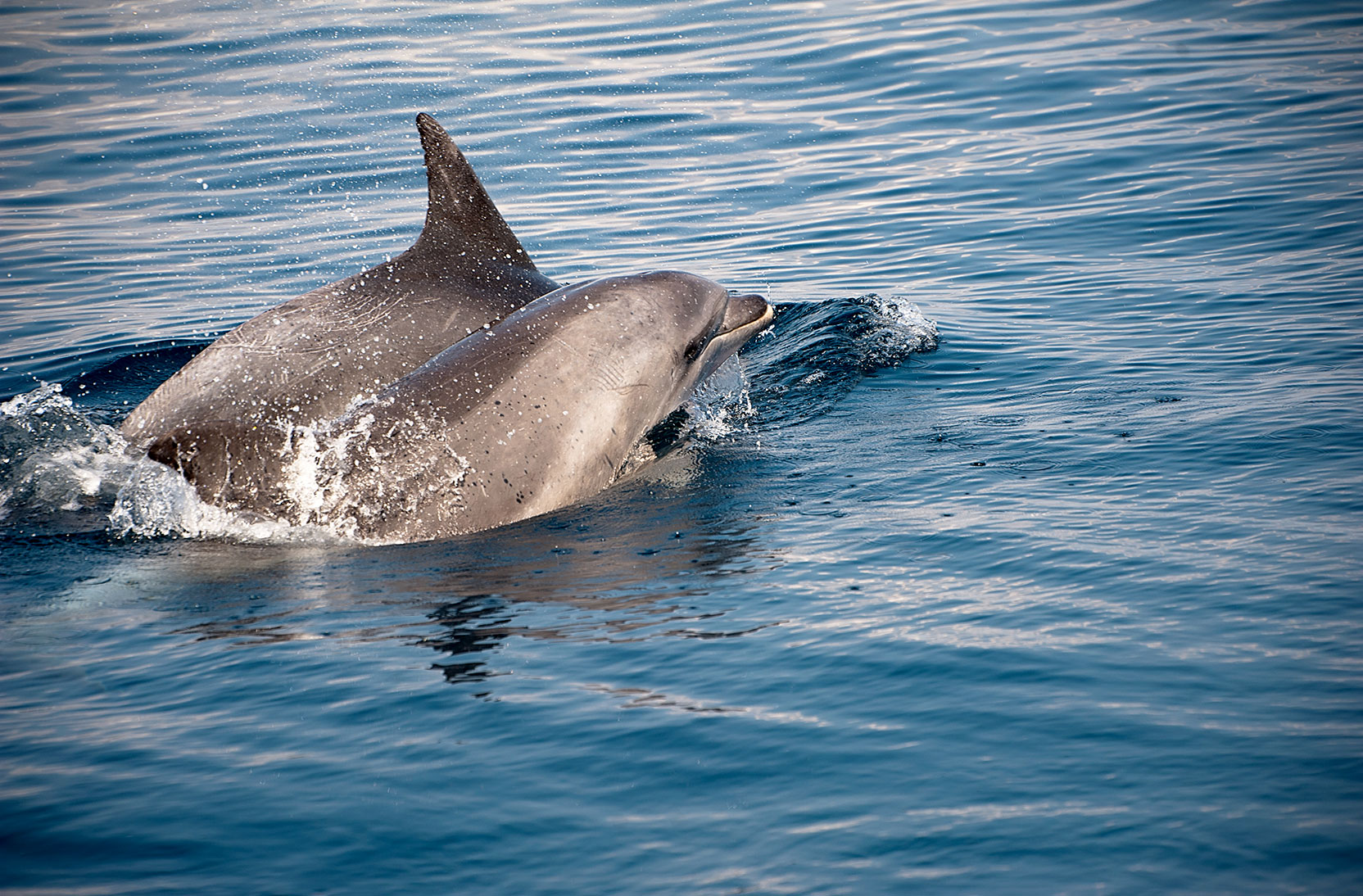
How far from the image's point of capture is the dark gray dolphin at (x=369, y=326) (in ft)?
36.0

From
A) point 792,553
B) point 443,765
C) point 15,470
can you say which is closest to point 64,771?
point 443,765

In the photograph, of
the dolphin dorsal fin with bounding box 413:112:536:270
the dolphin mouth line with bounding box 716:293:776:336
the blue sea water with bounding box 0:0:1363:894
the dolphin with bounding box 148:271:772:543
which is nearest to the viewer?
the blue sea water with bounding box 0:0:1363:894

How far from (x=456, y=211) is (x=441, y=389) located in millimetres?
3114

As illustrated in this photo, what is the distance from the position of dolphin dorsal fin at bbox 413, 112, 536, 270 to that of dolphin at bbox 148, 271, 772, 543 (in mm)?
1992

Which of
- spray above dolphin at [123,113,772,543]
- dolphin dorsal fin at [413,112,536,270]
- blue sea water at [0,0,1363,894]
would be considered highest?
dolphin dorsal fin at [413,112,536,270]

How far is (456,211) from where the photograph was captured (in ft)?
40.5

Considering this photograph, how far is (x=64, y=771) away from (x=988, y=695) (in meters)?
4.54

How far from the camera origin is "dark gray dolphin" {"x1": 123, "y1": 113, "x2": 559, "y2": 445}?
1097 centimetres

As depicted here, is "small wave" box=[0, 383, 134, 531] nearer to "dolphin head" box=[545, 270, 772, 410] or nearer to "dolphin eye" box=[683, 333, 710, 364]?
"dolphin head" box=[545, 270, 772, 410]

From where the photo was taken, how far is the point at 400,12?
39.5m

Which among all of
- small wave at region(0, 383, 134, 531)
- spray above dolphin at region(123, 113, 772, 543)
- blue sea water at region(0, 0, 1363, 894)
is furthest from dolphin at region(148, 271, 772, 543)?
small wave at region(0, 383, 134, 531)

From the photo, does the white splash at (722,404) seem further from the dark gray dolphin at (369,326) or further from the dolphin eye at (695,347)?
the dark gray dolphin at (369,326)

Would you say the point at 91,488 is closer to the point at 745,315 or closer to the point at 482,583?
the point at 482,583

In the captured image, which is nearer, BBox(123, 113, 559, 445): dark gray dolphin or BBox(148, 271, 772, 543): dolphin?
BBox(148, 271, 772, 543): dolphin
